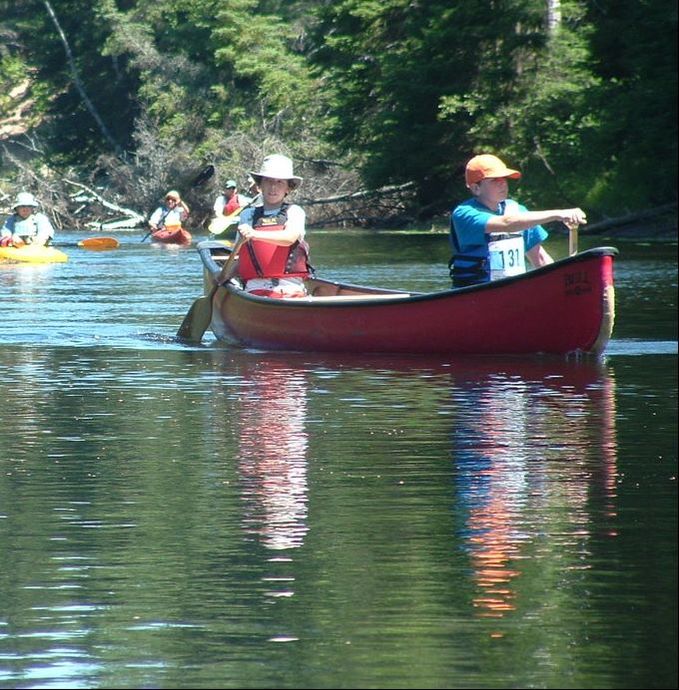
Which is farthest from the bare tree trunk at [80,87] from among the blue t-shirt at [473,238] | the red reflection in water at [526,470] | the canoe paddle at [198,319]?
the red reflection in water at [526,470]

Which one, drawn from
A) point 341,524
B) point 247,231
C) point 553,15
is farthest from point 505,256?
point 553,15

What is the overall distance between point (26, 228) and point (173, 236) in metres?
7.43

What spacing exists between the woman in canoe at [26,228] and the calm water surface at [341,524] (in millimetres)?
14800

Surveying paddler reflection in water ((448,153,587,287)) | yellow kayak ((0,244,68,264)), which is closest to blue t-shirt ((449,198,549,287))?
paddler reflection in water ((448,153,587,287))

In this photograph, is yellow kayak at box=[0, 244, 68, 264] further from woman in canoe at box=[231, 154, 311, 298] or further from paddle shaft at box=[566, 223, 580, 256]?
paddle shaft at box=[566, 223, 580, 256]

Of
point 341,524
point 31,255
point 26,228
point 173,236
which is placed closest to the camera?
point 341,524

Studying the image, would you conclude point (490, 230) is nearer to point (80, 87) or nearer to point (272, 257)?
point (272, 257)

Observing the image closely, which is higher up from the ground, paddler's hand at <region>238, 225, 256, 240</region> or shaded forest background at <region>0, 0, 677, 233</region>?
shaded forest background at <region>0, 0, 677, 233</region>

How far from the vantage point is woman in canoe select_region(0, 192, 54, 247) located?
27.4 meters

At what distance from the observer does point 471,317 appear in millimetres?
12688

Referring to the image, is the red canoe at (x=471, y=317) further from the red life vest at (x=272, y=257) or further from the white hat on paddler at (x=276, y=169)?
the white hat on paddler at (x=276, y=169)

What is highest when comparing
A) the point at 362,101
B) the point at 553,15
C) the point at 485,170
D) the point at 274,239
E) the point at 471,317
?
the point at 553,15

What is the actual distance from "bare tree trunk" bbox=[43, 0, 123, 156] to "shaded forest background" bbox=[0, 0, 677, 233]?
0.13 metres

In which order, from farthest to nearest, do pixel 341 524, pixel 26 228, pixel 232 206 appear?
pixel 232 206, pixel 26 228, pixel 341 524
